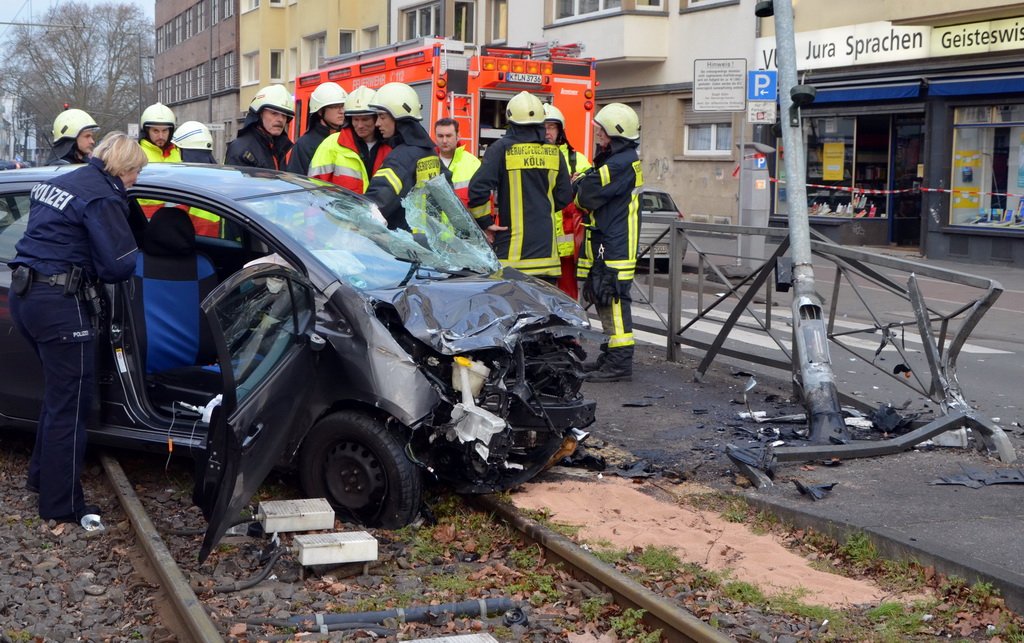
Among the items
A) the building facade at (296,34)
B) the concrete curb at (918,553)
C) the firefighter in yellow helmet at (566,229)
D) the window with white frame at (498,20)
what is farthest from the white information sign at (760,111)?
the building facade at (296,34)

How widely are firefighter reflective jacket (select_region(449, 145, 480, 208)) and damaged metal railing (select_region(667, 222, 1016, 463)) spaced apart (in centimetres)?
176

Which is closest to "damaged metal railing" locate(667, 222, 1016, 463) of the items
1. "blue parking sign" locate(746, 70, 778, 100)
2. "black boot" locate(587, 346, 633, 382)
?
"black boot" locate(587, 346, 633, 382)

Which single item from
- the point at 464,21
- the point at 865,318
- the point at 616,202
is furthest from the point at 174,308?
the point at 464,21

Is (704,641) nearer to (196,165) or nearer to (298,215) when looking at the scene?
(298,215)

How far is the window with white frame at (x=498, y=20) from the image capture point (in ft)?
111

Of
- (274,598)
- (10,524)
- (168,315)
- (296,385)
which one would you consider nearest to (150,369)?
(168,315)

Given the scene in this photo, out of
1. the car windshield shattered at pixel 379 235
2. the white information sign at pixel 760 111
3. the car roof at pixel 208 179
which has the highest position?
the white information sign at pixel 760 111

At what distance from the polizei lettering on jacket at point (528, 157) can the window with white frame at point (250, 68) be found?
145 feet

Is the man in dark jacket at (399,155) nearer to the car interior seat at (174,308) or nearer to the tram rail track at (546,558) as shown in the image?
the car interior seat at (174,308)

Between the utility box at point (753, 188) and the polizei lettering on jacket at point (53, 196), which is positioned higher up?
the utility box at point (753, 188)

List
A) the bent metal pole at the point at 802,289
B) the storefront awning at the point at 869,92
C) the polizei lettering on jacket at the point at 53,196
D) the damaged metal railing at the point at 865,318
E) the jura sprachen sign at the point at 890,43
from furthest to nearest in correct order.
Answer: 1. the storefront awning at the point at 869,92
2. the jura sprachen sign at the point at 890,43
3. the bent metal pole at the point at 802,289
4. the damaged metal railing at the point at 865,318
5. the polizei lettering on jacket at the point at 53,196

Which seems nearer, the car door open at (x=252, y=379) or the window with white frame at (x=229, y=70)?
the car door open at (x=252, y=379)

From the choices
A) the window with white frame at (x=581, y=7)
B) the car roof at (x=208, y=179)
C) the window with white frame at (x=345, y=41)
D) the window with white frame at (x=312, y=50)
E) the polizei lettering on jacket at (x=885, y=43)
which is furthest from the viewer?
the window with white frame at (x=312, y=50)

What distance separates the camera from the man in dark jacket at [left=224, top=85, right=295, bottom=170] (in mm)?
9555
